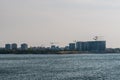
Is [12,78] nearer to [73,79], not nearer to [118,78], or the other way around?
[73,79]

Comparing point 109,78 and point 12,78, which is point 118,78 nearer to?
point 109,78

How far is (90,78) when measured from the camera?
77.8 m

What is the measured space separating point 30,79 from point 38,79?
4.94 feet

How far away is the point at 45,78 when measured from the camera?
78.4 metres

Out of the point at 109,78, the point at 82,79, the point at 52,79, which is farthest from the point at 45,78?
the point at 109,78

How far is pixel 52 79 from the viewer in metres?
76.4

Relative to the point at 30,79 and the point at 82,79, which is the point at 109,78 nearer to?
the point at 82,79

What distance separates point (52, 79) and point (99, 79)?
8715 mm

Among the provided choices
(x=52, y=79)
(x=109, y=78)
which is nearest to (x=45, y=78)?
(x=52, y=79)

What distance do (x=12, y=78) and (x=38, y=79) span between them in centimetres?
598

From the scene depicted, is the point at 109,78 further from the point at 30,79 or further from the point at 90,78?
the point at 30,79

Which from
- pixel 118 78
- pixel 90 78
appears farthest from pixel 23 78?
pixel 118 78

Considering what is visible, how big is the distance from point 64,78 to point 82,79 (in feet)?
13.0

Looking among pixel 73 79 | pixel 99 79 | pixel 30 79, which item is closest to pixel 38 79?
pixel 30 79
